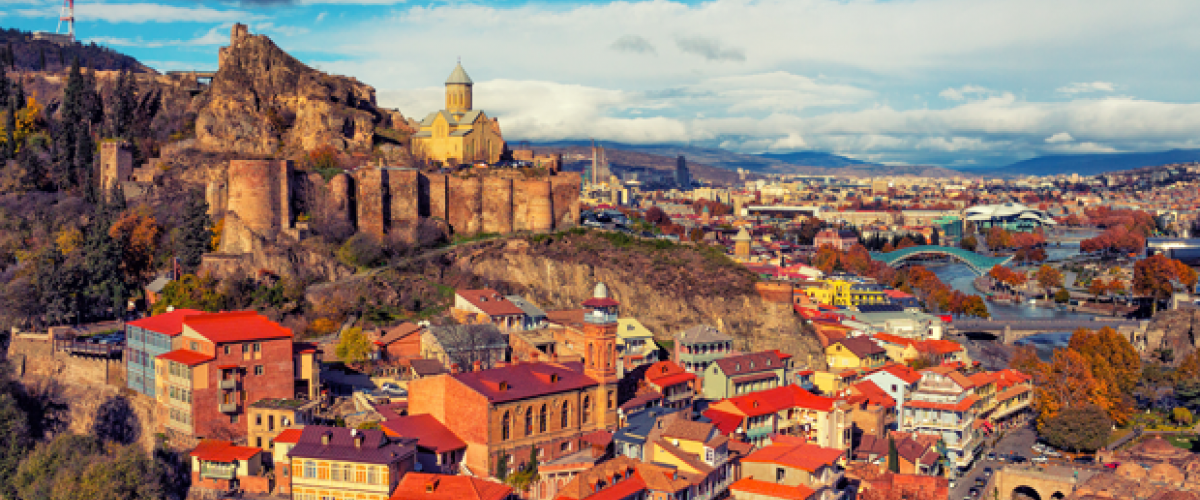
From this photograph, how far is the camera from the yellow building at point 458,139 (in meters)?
58.0

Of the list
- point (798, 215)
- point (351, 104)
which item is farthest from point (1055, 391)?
point (798, 215)

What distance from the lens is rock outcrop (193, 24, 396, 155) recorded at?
54.5 metres

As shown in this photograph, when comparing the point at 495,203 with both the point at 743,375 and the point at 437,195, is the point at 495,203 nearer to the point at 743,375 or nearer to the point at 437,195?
the point at 437,195

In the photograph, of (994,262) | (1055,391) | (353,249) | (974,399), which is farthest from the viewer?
(994,262)

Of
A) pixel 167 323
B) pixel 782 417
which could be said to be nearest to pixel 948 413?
pixel 782 417

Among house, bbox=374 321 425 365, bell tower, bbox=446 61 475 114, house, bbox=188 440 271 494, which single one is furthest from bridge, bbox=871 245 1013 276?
A: house, bbox=188 440 271 494

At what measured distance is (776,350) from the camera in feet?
153

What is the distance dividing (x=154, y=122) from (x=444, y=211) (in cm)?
1977

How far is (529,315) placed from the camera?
4441 centimetres

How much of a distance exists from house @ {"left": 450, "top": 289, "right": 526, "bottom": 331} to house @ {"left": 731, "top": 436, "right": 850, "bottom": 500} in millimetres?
14830

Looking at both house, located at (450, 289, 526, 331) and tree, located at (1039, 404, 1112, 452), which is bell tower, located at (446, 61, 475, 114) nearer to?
house, located at (450, 289, 526, 331)

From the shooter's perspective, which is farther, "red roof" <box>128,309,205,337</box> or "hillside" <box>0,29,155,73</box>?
"hillside" <box>0,29,155,73</box>

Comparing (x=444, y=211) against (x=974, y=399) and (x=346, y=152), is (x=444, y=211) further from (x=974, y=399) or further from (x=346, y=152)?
(x=974, y=399)

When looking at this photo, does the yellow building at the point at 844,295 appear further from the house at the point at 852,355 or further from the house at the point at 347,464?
the house at the point at 347,464
